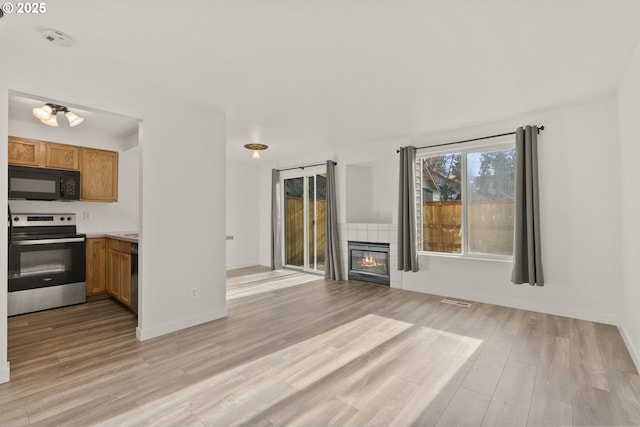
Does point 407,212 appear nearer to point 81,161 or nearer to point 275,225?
point 275,225

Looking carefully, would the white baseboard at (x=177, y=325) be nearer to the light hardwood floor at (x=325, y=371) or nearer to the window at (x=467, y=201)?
the light hardwood floor at (x=325, y=371)

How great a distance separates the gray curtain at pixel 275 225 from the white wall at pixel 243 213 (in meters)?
0.71

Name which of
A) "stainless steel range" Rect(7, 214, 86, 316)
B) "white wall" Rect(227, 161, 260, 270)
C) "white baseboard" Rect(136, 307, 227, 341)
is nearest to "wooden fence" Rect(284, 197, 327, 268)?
"white wall" Rect(227, 161, 260, 270)

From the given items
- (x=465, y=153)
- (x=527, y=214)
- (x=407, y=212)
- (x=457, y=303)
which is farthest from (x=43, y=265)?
(x=527, y=214)

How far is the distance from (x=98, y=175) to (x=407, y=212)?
4.81m

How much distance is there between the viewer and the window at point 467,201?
4227 millimetres

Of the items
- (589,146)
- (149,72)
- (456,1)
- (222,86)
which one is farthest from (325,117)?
(589,146)

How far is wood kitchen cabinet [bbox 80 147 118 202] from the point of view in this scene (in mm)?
4633

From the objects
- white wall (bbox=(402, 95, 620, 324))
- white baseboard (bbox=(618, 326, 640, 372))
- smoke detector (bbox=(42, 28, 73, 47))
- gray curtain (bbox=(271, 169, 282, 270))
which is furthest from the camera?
gray curtain (bbox=(271, 169, 282, 270))

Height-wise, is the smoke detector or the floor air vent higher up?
the smoke detector

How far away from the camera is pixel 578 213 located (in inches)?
143

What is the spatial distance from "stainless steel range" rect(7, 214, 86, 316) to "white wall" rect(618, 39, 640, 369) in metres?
6.09

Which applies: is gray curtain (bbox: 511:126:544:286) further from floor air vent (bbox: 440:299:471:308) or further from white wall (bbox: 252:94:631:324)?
floor air vent (bbox: 440:299:471:308)

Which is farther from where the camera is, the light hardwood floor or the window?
the window
